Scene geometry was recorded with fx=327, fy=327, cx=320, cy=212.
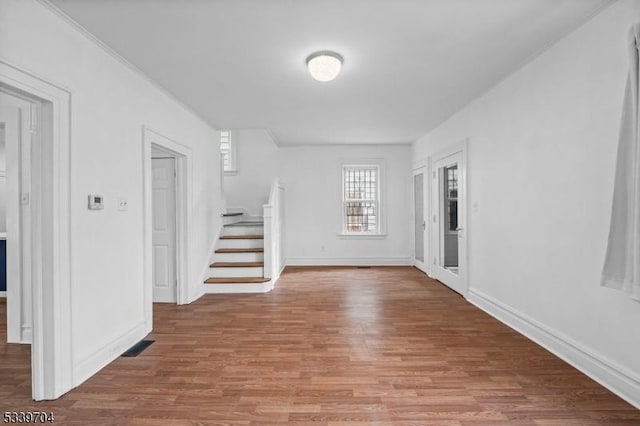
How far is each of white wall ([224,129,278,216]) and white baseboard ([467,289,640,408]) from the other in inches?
193

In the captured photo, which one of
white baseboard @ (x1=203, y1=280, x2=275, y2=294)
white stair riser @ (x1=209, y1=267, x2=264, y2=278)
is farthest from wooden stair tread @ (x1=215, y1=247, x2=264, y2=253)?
white baseboard @ (x1=203, y1=280, x2=275, y2=294)

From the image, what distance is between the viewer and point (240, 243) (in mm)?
5309

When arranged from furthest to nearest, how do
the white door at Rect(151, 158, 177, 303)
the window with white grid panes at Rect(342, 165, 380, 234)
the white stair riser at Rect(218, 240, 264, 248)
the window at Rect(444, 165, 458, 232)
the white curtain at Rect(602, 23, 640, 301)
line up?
1. the window with white grid panes at Rect(342, 165, 380, 234)
2. the white stair riser at Rect(218, 240, 264, 248)
3. the window at Rect(444, 165, 458, 232)
4. the white door at Rect(151, 158, 177, 303)
5. the white curtain at Rect(602, 23, 640, 301)

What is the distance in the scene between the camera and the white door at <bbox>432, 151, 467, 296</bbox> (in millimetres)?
4410

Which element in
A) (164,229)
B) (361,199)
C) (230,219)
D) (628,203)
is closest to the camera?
(628,203)

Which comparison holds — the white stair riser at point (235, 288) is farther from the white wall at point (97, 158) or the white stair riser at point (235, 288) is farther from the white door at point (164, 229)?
the white wall at point (97, 158)

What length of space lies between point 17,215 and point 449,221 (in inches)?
200

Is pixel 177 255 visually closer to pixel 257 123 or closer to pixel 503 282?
pixel 257 123

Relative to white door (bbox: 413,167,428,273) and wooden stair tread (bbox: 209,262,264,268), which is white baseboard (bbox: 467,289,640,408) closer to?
white door (bbox: 413,167,428,273)

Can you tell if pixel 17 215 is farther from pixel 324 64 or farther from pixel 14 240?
pixel 324 64

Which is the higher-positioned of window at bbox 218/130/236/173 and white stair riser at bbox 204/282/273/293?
window at bbox 218/130/236/173

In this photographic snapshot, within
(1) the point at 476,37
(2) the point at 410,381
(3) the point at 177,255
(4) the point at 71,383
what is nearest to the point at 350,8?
(1) the point at 476,37

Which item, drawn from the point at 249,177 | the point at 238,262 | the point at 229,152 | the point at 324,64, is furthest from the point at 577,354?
the point at 229,152

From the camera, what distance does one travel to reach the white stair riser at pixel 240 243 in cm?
530
